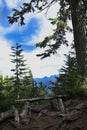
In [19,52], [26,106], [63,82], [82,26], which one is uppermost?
[19,52]

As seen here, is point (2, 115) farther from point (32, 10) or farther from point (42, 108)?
point (32, 10)

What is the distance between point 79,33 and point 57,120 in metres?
7.62

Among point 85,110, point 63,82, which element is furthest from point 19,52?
point 85,110

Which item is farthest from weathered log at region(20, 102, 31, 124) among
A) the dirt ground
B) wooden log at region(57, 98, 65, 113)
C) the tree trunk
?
the tree trunk

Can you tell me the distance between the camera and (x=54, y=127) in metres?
10.6

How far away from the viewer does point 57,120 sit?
10969 millimetres

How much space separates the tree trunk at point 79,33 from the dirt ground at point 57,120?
5066 mm

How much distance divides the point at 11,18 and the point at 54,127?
963 cm

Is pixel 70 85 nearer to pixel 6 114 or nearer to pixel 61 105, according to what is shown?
pixel 61 105

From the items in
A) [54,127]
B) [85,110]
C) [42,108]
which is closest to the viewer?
[54,127]

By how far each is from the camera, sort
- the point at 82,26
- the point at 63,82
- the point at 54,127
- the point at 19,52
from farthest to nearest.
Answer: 1. the point at 19,52
2. the point at 82,26
3. the point at 63,82
4. the point at 54,127

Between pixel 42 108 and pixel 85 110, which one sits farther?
pixel 42 108

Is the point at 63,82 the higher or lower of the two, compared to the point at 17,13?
lower

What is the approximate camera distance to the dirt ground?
34.8 feet
